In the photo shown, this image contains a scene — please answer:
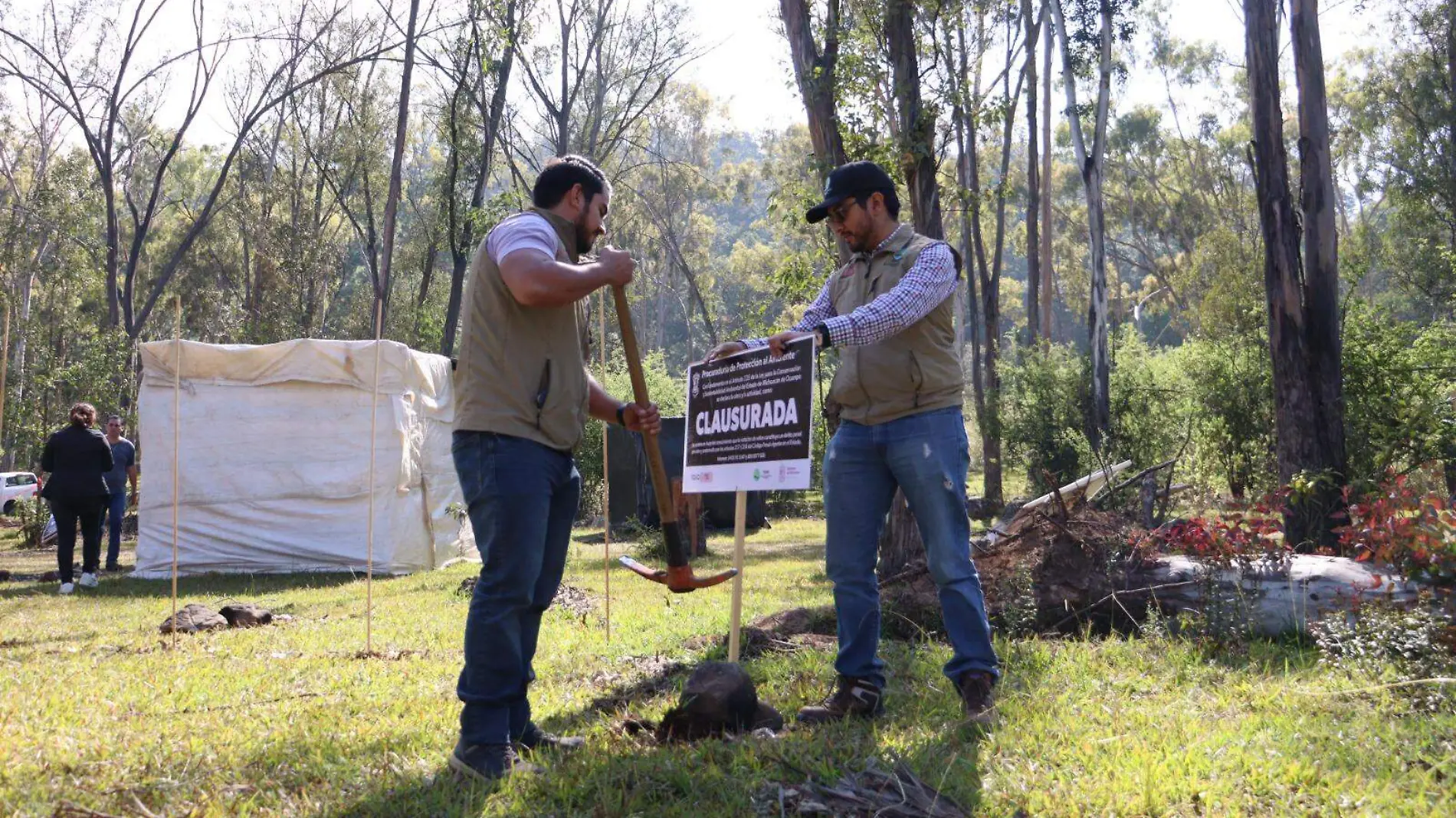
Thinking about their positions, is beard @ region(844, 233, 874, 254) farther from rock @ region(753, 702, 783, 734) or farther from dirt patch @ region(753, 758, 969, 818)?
dirt patch @ region(753, 758, 969, 818)

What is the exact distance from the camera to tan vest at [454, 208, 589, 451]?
3455 mm

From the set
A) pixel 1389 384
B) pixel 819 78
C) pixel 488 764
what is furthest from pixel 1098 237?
pixel 488 764

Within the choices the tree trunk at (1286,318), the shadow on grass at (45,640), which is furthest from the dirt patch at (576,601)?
the tree trunk at (1286,318)

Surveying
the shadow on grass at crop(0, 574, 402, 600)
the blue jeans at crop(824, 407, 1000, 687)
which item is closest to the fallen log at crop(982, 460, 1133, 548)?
the blue jeans at crop(824, 407, 1000, 687)

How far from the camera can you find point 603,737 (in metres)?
3.83

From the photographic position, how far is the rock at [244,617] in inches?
309

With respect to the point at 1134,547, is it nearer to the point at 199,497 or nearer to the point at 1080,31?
the point at 199,497

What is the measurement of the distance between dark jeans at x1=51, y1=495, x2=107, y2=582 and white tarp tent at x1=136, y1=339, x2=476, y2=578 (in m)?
0.78

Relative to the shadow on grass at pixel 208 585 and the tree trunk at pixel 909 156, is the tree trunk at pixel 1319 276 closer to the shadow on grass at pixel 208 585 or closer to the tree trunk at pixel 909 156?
the tree trunk at pixel 909 156

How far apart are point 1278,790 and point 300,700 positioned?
3901 mm

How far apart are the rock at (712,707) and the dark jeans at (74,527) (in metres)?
9.16

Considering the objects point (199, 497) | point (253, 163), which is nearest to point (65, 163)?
point (253, 163)

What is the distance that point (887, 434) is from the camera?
13.3ft

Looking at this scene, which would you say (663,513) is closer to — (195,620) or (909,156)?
(195,620)
